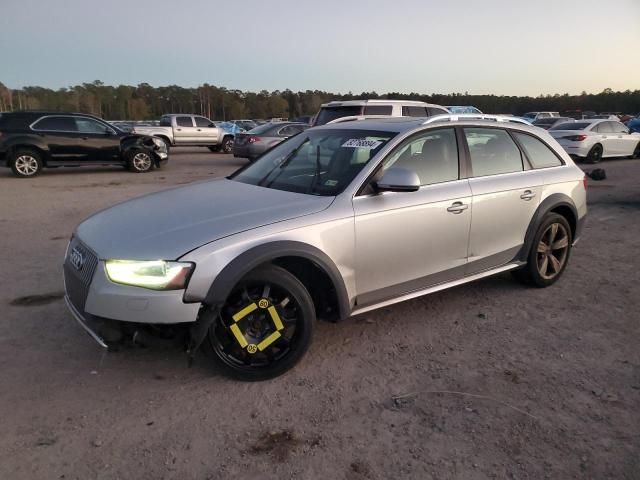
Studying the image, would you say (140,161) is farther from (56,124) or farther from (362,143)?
(362,143)

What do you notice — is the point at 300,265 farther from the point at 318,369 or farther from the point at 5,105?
the point at 5,105

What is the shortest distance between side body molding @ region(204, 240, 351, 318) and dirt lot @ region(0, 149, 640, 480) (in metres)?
0.57

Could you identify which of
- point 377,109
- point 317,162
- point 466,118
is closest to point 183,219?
point 317,162

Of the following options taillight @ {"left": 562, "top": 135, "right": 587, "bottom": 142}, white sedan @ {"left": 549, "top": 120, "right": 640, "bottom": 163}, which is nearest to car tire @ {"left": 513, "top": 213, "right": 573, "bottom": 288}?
white sedan @ {"left": 549, "top": 120, "right": 640, "bottom": 163}

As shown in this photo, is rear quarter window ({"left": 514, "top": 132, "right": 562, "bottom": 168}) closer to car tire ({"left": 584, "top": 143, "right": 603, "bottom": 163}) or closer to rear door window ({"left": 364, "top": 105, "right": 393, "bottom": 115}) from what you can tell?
rear door window ({"left": 364, "top": 105, "right": 393, "bottom": 115})

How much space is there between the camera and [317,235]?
3.20 metres

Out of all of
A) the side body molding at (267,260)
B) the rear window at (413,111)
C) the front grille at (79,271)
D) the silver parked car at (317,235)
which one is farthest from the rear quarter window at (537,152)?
the rear window at (413,111)

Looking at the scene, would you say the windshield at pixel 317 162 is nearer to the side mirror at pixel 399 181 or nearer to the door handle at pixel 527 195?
the side mirror at pixel 399 181

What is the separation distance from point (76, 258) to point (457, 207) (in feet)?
9.20

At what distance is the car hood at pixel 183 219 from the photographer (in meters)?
2.89

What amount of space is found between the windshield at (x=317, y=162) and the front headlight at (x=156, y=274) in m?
1.17

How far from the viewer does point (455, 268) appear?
158 inches

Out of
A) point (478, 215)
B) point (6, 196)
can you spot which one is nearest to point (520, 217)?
point (478, 215)

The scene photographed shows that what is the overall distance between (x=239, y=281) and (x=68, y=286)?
1275 mm
